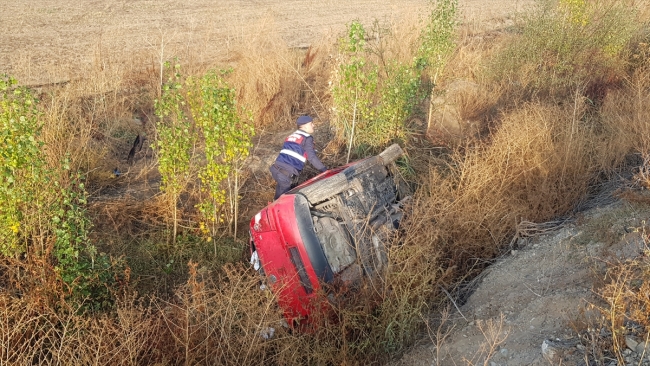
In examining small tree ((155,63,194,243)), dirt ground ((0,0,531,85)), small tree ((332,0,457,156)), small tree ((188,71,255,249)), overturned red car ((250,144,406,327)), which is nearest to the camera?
overturned red car ((250,144,406,327))

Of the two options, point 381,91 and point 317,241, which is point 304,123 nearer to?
point 381,91

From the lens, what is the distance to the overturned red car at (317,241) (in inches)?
163

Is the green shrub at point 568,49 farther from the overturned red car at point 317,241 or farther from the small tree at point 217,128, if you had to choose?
the small tree at point 217,128

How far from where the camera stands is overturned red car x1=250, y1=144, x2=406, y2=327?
13.6ft

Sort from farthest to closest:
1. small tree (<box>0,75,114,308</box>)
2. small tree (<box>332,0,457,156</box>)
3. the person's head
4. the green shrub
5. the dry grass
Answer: the green shrub
small tree (<box>332,0,457,156</box>)
the person's head
small tree (<box>0,75,114,308</box>)
the dry grass

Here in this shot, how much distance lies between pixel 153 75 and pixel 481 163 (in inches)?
272

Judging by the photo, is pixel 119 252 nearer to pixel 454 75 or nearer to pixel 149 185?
pixel 149 185

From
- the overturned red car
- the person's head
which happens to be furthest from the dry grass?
the person's head

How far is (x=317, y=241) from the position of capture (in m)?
4.15

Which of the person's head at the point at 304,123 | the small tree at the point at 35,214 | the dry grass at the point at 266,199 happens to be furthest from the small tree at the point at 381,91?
the small tree at the point at 35,214

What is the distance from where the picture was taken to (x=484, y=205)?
5344mm

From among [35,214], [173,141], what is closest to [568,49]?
[173,141]

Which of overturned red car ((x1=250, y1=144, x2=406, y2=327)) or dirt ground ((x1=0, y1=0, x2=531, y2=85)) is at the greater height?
dirt ground ((x1=0, y1=0, x2=531, y2=85))

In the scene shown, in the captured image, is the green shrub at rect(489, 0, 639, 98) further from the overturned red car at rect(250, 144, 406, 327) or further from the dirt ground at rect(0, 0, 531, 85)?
the overturned red car at rect(250, 144, 406, 327)
